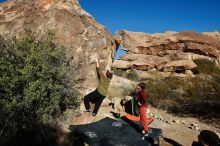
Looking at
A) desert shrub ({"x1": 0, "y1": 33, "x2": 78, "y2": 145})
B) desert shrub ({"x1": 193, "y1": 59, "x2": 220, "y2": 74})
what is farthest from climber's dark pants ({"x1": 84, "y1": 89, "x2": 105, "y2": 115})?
desert shrub ({"x1": 193, "y1": 59, "x2": 220, "y2": 74})

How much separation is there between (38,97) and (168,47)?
1940 centimetres

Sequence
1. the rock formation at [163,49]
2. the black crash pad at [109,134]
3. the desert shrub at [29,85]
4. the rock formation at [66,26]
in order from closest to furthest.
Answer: the desert shrub at [29,85], the black crash pad at [109,134], the rock formation at [66,26], the rock formation at [163,49]

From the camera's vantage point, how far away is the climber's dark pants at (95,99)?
33.0ft

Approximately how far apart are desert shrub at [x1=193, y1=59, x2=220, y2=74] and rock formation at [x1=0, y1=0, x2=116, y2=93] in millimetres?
11239

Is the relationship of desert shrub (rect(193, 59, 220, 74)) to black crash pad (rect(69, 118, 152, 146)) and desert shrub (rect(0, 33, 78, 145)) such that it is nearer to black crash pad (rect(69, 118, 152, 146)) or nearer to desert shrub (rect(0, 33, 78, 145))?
black crash pad (rect(69, 118, 152, 146))

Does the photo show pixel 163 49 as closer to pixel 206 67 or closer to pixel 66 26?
pixel 206 67

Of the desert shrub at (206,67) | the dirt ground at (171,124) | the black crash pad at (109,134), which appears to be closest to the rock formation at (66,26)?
the dirt ground at (171,124)

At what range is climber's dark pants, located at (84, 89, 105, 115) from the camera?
33.0ft

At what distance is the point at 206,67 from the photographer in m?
21.8

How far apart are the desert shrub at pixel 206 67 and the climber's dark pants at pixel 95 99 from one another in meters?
12.9

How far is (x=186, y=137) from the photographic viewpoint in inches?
361

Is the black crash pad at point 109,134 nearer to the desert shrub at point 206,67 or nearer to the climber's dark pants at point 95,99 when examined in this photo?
the climber's dark pants at point 95,99

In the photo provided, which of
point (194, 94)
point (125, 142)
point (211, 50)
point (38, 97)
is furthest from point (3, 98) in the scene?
point (211, 50)

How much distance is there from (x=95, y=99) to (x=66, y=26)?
10.4 feet
